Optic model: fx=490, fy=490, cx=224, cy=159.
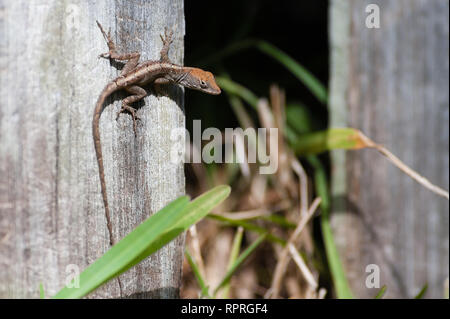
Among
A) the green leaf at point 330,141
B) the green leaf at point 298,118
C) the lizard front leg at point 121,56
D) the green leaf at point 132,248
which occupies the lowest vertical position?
the green leaf at point 132,248

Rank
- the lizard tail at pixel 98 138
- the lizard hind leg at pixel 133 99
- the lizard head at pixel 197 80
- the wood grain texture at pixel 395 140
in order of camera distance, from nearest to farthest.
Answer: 1. the lizard tail at pixel 98 138
2. the lizard hind leg at pixel 133 99
3. the lizard head at pixel 197 80
4. the wood grain texture at pixel 395 140

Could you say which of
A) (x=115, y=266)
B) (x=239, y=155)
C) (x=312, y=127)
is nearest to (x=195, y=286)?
(x=239, y=155)

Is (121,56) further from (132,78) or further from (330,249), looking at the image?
(330,249)

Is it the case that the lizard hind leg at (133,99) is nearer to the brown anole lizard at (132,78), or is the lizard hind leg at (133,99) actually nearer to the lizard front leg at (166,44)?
the brown anole lizard at (132,78)

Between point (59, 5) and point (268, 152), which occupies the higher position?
point (59, 5)

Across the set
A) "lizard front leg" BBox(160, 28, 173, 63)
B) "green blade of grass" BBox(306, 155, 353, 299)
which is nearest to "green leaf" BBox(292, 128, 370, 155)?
"green blade of grass" BBox(306, 155, 353, 299)

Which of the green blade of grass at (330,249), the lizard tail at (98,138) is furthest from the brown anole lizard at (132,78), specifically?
the green blade of grass at (330,249)
